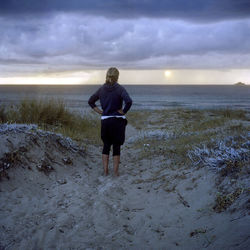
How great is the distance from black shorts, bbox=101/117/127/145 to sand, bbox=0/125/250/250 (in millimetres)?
798

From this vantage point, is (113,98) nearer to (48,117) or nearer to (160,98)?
(48,117)

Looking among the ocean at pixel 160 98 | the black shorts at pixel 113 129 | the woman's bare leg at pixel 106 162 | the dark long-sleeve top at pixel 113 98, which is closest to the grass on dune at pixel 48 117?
the ocean at pixel 160 98

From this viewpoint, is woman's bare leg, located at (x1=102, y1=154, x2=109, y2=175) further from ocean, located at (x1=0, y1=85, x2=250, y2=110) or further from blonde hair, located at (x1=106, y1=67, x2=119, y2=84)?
ocean, located at (x1=0, y1=85, x2=250, y2=110)

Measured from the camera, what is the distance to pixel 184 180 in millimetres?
→ 4539

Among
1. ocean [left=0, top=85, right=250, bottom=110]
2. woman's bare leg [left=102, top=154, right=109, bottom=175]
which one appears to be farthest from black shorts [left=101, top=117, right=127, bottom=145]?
ocean [left=0, top=85, right=250, bottom=110]

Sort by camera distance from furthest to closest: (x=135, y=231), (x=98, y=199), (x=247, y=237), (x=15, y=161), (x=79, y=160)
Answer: (x=79, y=160) < (x=15, y=161) < (x=98, y=199) < (x=135, y=231) < (x=247, y=237)

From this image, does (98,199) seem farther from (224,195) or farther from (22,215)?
(224,195)

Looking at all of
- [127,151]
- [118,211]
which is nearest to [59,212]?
[118,211]

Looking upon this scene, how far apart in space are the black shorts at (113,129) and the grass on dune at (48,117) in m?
2.74

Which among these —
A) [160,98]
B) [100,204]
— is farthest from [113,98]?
[160,98]

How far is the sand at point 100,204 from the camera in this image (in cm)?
304

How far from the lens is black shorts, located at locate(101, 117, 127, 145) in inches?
205

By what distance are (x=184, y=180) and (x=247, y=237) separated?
6.95 ft

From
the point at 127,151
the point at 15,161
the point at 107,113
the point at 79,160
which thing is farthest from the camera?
the point at 127,151
